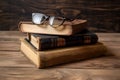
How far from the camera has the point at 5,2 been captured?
1.50 m

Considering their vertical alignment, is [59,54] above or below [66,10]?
below

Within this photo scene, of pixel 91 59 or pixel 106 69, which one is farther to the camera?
pixel 91 59

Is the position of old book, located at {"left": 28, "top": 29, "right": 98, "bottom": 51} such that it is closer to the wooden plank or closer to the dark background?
the wooden plank

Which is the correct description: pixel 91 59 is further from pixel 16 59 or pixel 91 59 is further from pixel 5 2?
pixel 5 2

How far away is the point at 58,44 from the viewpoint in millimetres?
949

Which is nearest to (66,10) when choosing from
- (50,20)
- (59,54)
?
(50,20)

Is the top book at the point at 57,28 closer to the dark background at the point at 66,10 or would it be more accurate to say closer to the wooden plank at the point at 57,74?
the wooden plank at the point at 57,74

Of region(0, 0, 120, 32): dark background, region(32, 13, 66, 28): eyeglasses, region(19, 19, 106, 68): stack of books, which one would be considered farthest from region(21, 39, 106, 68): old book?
region(0, 0, 120, 32): dark background

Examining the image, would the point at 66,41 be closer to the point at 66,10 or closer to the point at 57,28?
the point at 57,28

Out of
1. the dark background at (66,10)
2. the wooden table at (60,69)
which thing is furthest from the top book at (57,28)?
the dark background at (66,10)

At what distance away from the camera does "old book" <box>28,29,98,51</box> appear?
0.91 meters

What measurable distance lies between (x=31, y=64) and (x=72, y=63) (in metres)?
0.17

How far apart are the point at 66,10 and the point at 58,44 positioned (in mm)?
617

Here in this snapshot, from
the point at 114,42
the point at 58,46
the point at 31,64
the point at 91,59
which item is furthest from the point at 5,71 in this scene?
the point at 114,42
